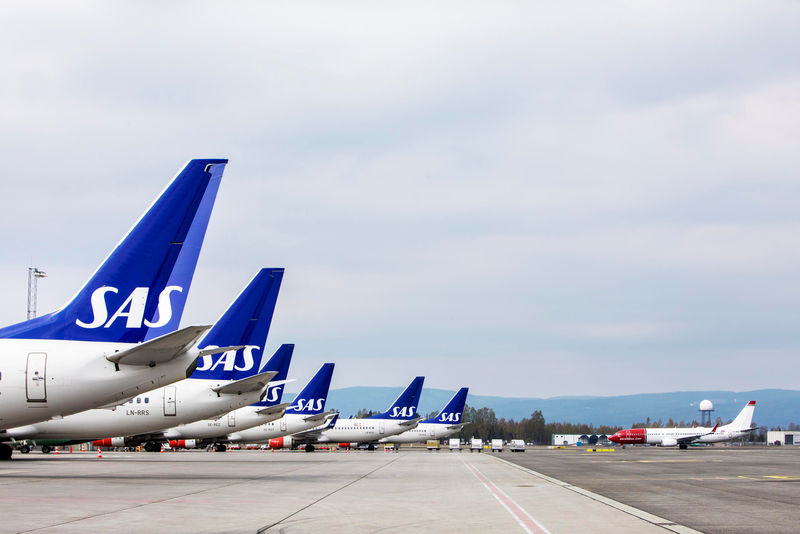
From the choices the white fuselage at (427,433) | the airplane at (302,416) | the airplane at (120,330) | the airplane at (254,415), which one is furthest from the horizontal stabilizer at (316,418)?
the airplane at (120,330)

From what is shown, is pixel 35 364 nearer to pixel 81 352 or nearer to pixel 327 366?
pixel 81 352

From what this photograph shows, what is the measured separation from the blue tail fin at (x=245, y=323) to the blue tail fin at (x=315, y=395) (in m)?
37.6

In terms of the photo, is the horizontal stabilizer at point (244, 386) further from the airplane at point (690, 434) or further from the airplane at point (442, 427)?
the airplane at point (690, 434)

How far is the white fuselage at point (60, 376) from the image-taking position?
23.8 meters

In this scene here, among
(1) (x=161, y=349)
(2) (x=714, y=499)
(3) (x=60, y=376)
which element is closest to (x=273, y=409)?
(3) (x=60, y=376)

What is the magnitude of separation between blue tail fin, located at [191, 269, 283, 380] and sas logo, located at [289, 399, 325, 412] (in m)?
37.7

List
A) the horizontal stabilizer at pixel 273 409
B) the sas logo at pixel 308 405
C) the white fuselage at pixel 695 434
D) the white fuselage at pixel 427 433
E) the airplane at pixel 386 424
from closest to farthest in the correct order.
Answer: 1. the horizontal stabilizer at pixel 273 409
2. the sas logo at pixel 308 405
3. the airplane at pixel 386 424
4. the white fuselage at pixel 427 433
5. the white fuselage at pixel 695 434

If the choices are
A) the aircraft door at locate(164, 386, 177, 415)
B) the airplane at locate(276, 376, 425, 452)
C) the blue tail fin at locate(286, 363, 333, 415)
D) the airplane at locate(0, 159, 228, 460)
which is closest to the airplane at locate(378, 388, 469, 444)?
the airplane at locate(276, 376, 425, 452)

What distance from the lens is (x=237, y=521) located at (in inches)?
607

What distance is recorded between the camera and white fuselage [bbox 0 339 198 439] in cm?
2377

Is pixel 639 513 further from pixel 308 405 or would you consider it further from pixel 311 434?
pixel 311 434

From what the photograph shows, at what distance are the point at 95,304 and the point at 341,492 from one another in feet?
30.1

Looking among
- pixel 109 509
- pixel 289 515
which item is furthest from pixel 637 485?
pixel 109 509

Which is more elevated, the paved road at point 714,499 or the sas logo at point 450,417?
the paved road at point 714,499
